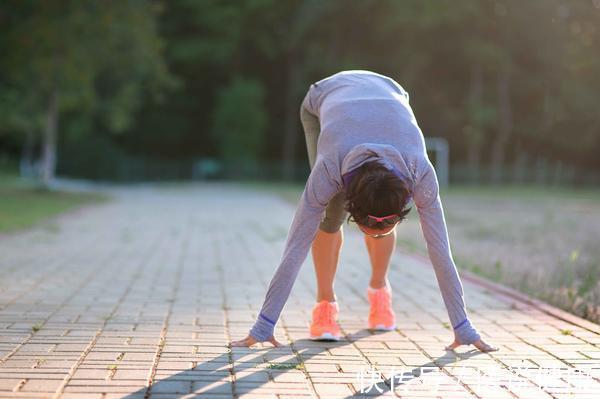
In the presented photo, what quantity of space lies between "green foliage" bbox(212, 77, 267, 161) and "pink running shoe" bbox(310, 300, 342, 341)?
133 feet

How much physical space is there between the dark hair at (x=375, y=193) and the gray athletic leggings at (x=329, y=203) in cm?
54

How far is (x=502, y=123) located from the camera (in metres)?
47.9

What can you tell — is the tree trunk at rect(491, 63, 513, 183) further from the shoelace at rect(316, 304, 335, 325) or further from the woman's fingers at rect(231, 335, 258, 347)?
the woman's fingers at rect(231, 335, 258, 347)

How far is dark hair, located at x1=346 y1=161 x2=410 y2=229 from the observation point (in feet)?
12.0

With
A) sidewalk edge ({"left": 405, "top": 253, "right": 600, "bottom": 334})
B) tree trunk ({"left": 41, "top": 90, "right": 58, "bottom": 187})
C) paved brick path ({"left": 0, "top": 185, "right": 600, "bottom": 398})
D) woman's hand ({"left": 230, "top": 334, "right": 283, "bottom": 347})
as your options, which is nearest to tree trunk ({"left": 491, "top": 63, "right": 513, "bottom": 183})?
tree trunk ({"left": 41, "top": 90, "right": 58, "bottom": 187})

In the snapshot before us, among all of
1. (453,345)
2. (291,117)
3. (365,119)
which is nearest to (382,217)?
(365,119)

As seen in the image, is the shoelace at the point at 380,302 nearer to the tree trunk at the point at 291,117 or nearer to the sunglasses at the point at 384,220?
the sunglasses at the point at 384,220

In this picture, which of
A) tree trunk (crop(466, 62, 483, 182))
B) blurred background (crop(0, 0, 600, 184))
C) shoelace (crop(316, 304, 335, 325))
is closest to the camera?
shoelace (crop(316, 304, 335, 325))

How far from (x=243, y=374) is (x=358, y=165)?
1116 millimetres

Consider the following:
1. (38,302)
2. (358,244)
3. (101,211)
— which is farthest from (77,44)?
(38,302)

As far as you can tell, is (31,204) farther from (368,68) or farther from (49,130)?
(368,68)

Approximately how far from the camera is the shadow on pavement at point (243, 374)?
3.39 meters

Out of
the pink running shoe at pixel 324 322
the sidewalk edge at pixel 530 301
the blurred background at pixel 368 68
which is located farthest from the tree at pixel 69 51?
the pink running shoe at pixel 324 322

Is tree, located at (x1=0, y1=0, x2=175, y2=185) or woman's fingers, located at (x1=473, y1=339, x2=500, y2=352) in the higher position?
tree, located at (x1=0, y1=0, x2=175, y2=185)
